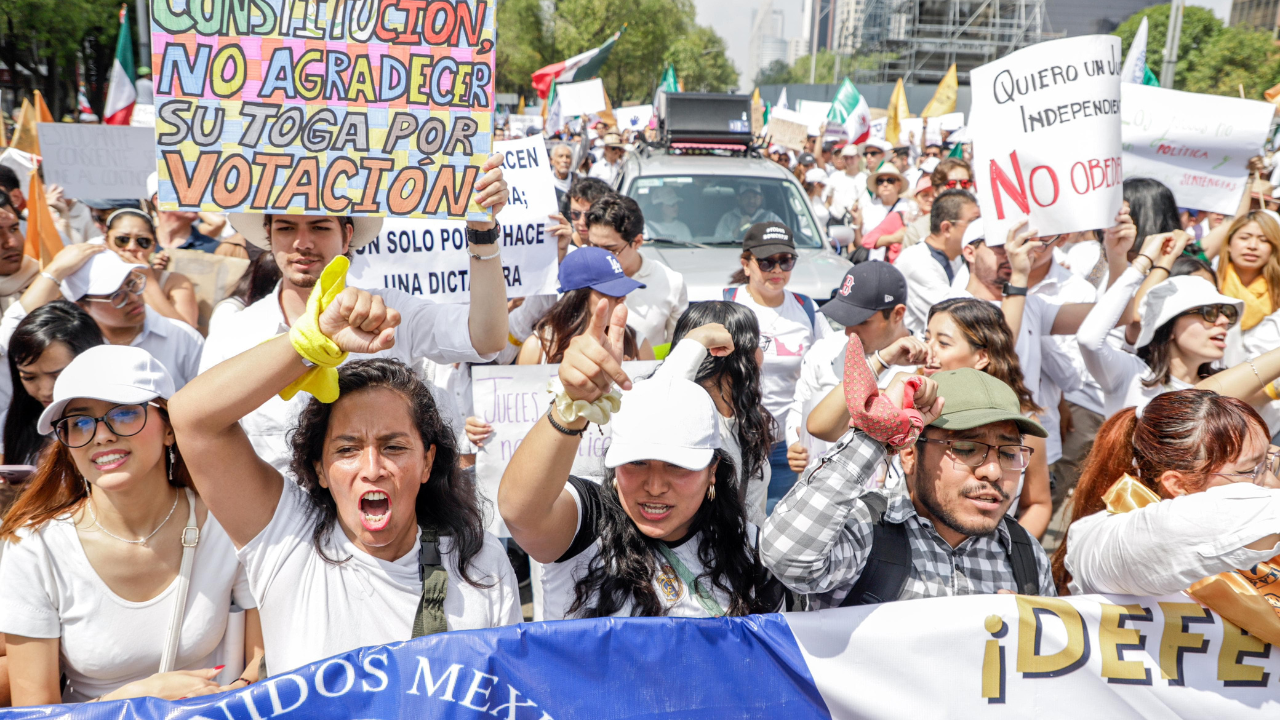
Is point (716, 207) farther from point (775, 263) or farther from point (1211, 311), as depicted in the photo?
point (1211, 311)

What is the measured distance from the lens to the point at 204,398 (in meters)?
1.92

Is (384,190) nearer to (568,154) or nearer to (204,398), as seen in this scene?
(204,398)

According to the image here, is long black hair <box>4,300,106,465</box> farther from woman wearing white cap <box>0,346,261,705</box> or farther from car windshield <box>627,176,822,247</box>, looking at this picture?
car windshield <box>627,176,822,247</box>

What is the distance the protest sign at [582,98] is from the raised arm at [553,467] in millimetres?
12937

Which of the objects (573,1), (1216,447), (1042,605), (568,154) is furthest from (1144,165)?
(573,1)

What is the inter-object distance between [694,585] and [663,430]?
1.32 ft

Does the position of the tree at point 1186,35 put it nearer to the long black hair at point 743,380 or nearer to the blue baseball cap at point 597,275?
the blue baseball cap at point 597,275

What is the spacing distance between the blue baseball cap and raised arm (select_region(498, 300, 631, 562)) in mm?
1844

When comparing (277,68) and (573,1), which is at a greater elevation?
(573,1)

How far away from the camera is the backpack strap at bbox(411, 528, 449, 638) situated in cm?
217

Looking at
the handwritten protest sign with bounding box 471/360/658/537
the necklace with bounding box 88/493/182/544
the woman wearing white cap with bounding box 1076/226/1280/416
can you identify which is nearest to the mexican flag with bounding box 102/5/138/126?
the handwritten protest sign with bounding box 471/360/658/537

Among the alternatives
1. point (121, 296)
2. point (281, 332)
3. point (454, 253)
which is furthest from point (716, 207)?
point (281, 332)

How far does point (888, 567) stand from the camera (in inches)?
91.4

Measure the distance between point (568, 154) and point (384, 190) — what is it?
30.1 ft
